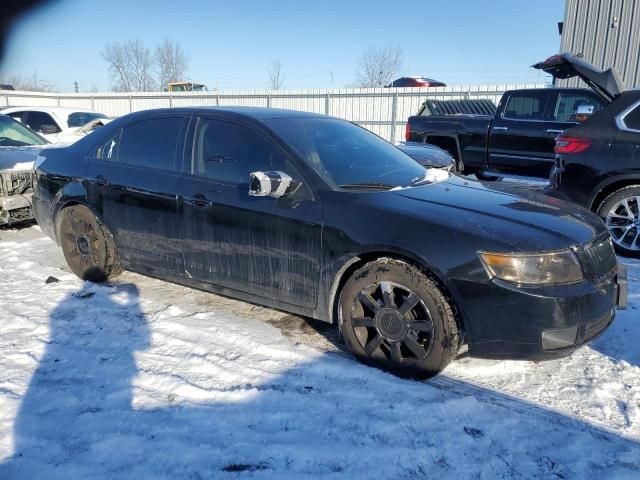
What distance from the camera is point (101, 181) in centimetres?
429

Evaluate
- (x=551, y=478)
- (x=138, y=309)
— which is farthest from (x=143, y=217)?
(x=551, y=478)

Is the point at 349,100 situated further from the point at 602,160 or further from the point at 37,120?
the point at 602,160

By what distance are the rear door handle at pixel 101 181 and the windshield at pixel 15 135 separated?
3.92 m

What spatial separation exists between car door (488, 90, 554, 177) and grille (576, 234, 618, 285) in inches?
236

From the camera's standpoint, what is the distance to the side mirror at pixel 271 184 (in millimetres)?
3125

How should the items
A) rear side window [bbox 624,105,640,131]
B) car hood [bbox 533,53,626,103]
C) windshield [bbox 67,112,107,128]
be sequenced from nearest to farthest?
rear side window [bbox 624,105,640,131], car hood [bbox 533,53,626,103], windshield [bbox 67,112,107,128]

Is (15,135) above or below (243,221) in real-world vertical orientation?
above

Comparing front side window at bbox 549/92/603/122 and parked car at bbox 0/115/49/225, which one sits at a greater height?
front side window at bbox 549/92/603/122

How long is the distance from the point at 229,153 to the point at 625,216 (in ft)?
14.1

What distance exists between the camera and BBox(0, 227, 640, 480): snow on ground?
2275 millimetres

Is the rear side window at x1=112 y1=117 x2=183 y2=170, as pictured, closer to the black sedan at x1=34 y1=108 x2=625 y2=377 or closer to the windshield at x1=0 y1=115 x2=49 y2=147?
the black sedan at x1=34 y1=108 x2=625 y2=377

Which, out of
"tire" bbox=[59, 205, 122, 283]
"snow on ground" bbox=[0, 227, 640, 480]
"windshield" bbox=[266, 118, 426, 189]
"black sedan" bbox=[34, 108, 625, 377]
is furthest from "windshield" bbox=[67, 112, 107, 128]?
"windshield" bbox=[266, 118, 426, 189]

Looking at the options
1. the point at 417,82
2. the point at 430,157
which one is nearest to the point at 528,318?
the point at 430,157

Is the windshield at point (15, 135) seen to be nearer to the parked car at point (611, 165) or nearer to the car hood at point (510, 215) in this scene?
the car hood at point (510, 215)
